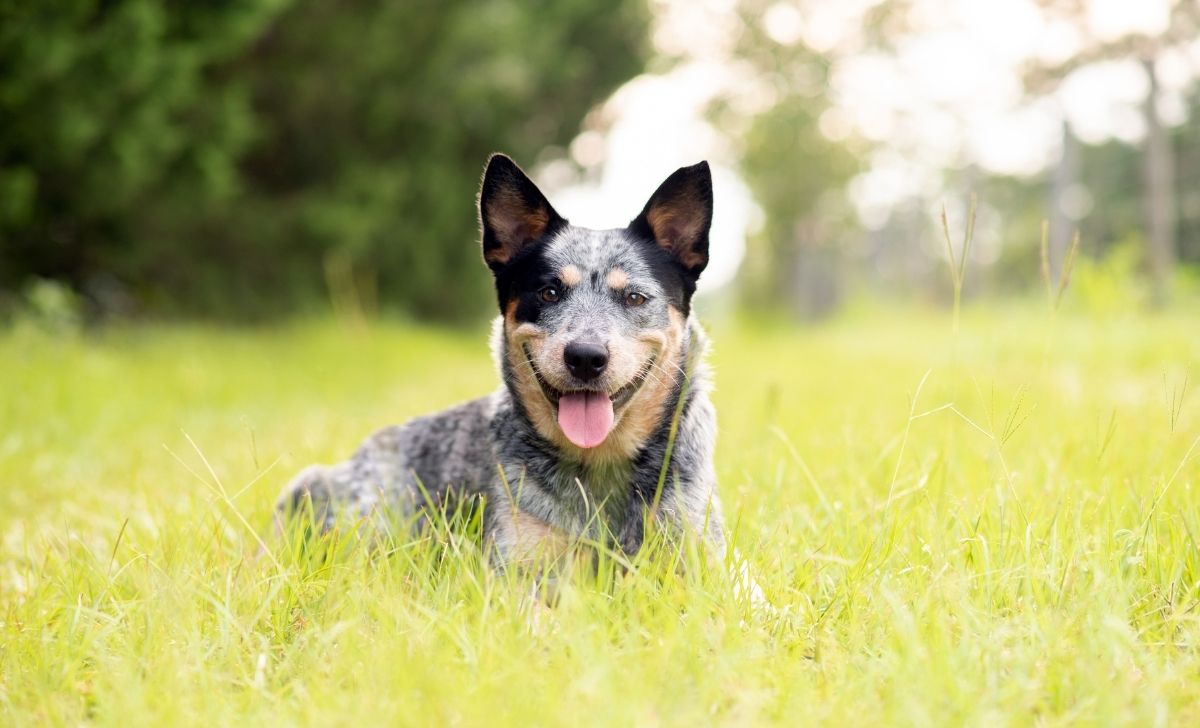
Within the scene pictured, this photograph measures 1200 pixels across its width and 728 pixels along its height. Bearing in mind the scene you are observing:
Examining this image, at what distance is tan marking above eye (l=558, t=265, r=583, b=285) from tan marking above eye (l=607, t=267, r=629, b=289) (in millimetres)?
111

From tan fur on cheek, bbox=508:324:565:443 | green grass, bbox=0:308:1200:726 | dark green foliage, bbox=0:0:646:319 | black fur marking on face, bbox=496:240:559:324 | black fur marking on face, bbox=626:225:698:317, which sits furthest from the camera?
dark green foliage, bbox=0:0:646:319

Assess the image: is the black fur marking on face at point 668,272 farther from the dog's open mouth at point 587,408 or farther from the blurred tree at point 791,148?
the blurred tree at point 791,148

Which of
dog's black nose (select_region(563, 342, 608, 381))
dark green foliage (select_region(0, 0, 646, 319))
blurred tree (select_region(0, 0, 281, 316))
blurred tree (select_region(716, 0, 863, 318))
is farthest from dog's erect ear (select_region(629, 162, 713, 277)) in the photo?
blurred tree (select_region(716, 0, 863, 318))

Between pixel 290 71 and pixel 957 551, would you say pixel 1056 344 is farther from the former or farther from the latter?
pixel 290 71

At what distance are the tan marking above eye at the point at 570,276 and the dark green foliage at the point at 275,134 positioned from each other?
4.15 metres

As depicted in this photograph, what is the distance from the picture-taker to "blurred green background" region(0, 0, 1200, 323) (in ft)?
26.5

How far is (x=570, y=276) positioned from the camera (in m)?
3.27

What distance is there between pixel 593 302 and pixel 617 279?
146 millimetres

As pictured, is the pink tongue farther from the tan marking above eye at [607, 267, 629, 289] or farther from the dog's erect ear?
the dog's erect ear

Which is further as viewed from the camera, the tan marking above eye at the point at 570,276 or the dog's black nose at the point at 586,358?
the tan marking above eye at the point at 570,276

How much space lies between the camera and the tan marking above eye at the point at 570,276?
3.27 metres

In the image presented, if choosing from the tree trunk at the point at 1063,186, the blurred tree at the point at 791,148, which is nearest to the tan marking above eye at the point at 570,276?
the tree trunk at the point at 1063,186

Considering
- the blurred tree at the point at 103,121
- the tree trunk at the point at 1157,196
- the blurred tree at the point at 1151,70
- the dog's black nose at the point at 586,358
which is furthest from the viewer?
the tree trunk at the point at 1157,196

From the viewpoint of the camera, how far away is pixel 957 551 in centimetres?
242
